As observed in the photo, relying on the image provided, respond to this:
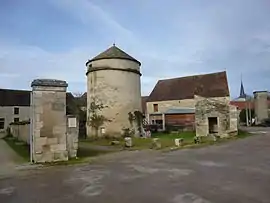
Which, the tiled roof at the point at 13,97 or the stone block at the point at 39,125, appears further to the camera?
the tiled roof at the point at 13,97

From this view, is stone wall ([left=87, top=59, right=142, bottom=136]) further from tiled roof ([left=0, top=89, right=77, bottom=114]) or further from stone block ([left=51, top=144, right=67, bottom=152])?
tiled roof ([left=0, top=89, right=77, bottom=114])

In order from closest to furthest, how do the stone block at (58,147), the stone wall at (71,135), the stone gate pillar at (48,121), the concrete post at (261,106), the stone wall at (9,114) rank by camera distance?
the stone gate pillar at (48,121), the stone block at (58,147), the stone wall at (71,135), the stone wall at (9,114), the concrete post at (261,106)

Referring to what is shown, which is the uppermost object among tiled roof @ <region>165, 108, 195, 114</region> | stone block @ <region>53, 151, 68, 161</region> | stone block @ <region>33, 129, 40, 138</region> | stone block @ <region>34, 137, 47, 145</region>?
tiled roof @ <region>165, 108, 195, 114</region>

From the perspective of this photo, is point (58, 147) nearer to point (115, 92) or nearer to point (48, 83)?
point (48, 83)

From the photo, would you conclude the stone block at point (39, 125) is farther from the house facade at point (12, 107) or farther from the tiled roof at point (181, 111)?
the house facade at point (12, 107)

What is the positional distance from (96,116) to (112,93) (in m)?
2.91

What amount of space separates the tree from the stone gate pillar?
17.1 meters

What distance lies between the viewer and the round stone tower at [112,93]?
1196 inches

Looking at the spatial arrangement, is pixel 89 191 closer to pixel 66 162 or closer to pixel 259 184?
pixel 259 184

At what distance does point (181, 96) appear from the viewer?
45.9 m

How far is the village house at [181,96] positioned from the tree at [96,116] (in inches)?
605

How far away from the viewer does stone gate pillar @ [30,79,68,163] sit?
41.3ft

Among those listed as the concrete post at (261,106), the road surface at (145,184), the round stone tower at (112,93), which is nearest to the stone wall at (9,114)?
the round stone tower at (112,93)

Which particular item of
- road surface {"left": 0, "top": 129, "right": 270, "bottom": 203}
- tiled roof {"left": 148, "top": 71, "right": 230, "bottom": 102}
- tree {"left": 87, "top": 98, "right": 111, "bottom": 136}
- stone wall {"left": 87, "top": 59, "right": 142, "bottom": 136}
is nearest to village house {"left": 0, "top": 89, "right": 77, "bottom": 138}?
tiled roof {"left": 148, "top": 71, "right": 230, "bottom": 102}
